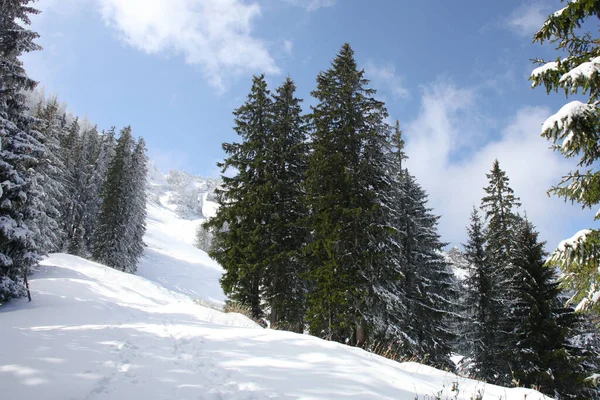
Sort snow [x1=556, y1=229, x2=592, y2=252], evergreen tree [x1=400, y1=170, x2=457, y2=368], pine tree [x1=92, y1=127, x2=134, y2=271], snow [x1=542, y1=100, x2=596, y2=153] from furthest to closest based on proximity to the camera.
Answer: pine tree [x1=92, y1=127, x2=134, y2=271] → evergreen tree [x1=400, y1=170, x2=457, y2=368] → snow [x1=556, y1=229, x2=592, y2=252] → snow [x1=542, y1=100, x2=596, y2=153]

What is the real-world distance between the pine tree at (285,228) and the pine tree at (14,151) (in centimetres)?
1014

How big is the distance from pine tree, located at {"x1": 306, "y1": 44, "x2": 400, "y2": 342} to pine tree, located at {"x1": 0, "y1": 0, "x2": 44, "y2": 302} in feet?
38.6

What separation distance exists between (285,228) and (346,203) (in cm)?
376

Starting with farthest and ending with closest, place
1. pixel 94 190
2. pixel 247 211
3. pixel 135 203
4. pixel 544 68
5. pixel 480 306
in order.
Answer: pixel 94 190 → pixel 135 203 → pixel 480 306 → pixel 247 211 → pixel 544 68

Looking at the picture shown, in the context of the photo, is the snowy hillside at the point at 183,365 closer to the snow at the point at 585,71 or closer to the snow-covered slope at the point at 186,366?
the snow-covered slope at the point at 186,366

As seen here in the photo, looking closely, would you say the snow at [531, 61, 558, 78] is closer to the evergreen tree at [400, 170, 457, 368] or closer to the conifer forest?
the conifer forest

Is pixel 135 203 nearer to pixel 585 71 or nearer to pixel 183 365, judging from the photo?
pixel 183 365

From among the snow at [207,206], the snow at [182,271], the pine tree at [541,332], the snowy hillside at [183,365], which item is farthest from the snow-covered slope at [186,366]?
the snow at [207,206]

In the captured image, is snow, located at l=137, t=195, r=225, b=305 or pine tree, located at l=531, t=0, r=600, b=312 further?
snow, located at l=137, t=195, r=225, b=305

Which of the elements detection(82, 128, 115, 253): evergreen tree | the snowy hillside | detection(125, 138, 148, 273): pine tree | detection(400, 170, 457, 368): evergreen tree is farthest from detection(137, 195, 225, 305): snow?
the snowy hillside

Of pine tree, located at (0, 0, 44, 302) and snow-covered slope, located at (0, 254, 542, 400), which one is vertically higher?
pine tree, located at (0, 0, 44, 302)

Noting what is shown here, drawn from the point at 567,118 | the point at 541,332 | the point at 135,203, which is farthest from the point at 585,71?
the point at 135,203

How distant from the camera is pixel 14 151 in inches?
512

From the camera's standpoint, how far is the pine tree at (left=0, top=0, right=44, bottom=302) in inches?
470
